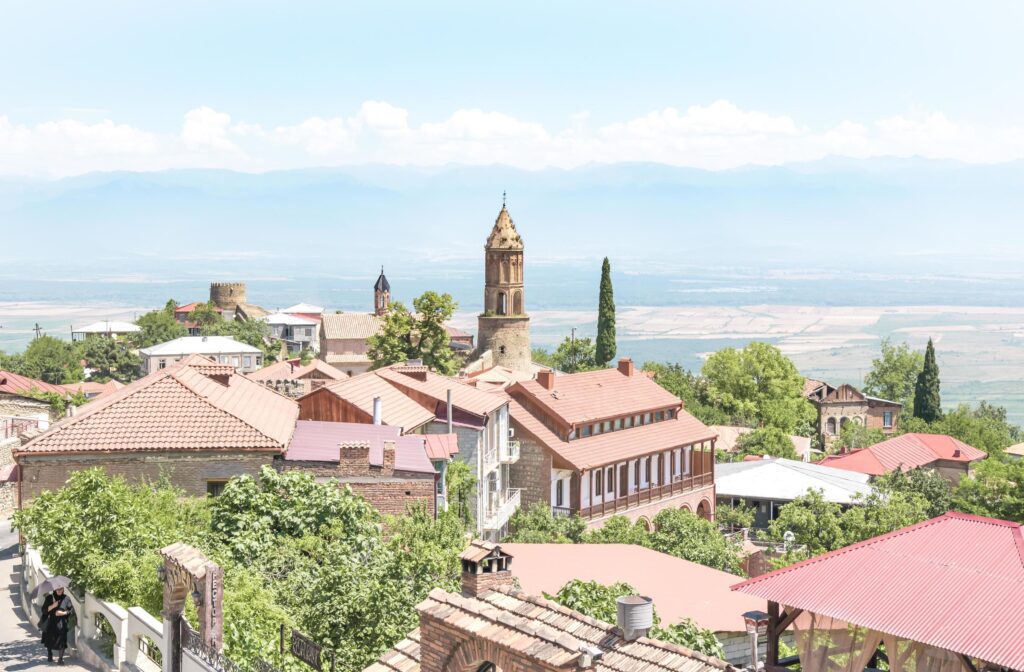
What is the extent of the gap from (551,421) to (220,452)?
24347 mm

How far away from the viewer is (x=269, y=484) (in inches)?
1091

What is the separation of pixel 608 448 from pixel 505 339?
40.0m

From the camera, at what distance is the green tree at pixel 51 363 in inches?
4126

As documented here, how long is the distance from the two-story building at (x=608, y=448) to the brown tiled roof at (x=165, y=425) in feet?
64.1

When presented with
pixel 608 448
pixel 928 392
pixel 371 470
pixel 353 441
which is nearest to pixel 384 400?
pixel 353 441

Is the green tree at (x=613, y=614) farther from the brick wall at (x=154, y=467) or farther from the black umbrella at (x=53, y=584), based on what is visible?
the brick wall at (x=154, y=467)

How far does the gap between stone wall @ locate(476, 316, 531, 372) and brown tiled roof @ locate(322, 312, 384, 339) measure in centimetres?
2554

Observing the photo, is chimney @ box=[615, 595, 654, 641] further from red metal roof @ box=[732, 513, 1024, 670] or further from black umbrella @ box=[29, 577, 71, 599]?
black umbrella @ box=[29, 577, 71, 599]

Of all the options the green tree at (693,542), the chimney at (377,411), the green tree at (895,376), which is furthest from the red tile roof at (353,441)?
the green tree at (895,376)

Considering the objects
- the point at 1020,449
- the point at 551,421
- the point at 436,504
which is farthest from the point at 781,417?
the point at 436,504

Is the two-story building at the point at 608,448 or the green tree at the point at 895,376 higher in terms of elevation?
the two-story building at the point at 608,448

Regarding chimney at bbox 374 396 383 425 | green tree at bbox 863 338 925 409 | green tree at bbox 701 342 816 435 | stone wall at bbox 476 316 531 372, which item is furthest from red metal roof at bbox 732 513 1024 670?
green tree at bbox 863 338 925 409

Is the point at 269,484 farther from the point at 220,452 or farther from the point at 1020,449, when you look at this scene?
the point at 1020,449

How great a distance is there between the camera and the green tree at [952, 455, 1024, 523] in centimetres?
4775
